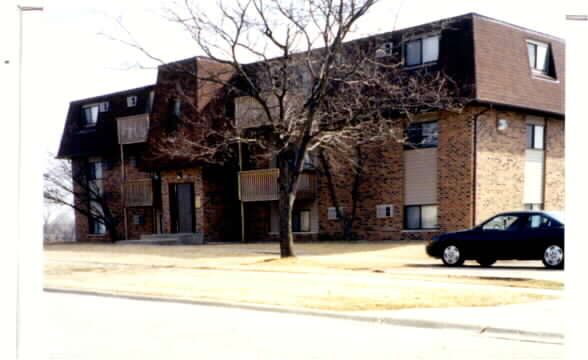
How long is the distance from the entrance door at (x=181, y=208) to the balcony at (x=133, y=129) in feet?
10.7

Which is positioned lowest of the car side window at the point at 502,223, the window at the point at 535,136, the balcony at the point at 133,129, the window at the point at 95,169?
the car side window at the point at 502,223

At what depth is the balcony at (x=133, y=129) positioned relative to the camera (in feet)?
97.6

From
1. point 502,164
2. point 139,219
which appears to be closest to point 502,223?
point 502,164

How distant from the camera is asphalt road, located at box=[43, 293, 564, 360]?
19.6 feet

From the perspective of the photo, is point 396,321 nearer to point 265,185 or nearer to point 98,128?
point 265,185

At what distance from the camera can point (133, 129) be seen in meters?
30.3

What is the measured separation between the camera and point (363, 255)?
18.6 metres

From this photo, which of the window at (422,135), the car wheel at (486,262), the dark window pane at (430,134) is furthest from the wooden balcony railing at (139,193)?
the car wheel at (486,262)

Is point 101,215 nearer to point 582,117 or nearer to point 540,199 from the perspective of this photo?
point 540,199

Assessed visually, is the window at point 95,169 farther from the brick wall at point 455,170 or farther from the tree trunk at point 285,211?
the brick wall at point 455,170

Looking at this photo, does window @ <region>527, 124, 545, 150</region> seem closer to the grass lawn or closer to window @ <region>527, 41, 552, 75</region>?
window @ <region>527, 41, 552, 75</region>

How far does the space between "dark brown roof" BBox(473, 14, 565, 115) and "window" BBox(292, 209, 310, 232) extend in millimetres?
9123

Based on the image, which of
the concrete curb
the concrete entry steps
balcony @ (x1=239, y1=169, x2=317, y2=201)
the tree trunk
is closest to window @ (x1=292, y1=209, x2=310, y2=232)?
balcony @ (x1=239, y1=169, x2=317, y2=201)

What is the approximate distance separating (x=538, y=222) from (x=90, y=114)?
85.9ft
